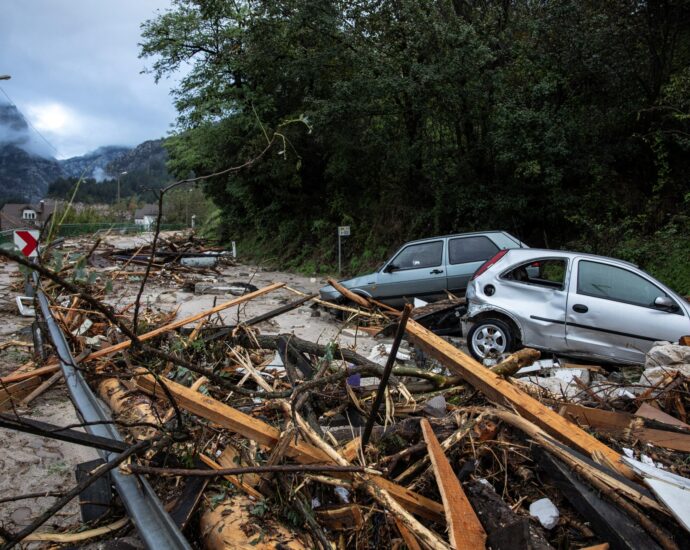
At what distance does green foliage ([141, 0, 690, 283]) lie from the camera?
13234 millimetres

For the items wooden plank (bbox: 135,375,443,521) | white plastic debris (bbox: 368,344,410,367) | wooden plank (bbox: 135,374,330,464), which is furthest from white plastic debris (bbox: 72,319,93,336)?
wooden plank (bbox: 135,374,330,464)

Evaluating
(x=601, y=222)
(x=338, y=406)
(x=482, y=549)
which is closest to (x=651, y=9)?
(x=601, y=222)

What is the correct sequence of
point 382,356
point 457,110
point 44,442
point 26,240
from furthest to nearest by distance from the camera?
point 457,110 → point 26,240 → point 382,356 → point 44,442

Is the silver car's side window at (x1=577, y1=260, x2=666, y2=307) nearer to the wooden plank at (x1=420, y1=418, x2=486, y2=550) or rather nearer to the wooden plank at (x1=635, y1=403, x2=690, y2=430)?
the wooden plank at (x1=635, y1=403, x2=690, y2=430)

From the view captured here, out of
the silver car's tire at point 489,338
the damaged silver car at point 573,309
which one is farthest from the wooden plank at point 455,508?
the silver car's tire at point 489,338

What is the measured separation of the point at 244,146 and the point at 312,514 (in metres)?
20.3

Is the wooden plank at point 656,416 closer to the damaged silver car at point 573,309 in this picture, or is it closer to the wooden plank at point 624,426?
the wooden plank at point 624,426

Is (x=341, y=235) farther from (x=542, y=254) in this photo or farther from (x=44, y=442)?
(x=44, y=442)

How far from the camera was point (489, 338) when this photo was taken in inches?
284

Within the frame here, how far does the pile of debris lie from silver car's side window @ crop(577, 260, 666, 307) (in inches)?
104

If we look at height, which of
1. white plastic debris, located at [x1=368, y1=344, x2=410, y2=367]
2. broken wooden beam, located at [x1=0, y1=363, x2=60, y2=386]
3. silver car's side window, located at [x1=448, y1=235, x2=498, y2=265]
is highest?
silver car's side window, located at [x1=448, y1=235, x2=498, y2=265]

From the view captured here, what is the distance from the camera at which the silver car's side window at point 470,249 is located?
9859 mm

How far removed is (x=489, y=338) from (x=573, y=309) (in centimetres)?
124

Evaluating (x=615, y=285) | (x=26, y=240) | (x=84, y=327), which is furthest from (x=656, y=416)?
(x=26, y=240)
